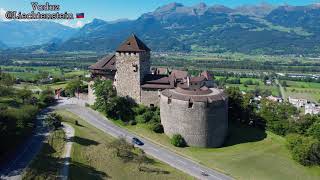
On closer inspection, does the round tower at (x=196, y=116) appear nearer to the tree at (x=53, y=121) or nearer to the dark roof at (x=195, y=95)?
the dark roof at (x=195, y=95)

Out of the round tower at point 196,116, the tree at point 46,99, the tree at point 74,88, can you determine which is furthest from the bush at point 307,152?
the tree at point 46,99

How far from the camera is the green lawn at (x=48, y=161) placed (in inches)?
1849

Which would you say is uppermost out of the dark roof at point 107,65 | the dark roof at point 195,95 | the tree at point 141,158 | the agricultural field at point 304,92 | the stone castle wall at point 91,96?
the dark roof at point 107,65

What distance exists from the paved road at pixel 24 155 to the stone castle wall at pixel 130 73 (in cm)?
1910

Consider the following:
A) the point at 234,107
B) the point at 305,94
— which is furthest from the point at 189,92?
the point at 305,94

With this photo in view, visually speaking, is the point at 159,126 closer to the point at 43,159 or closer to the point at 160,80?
the point at 160,80

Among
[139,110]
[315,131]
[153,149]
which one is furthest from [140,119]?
[315,131]

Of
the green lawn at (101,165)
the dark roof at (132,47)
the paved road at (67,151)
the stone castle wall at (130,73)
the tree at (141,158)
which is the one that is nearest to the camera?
the paved road at (67,151)

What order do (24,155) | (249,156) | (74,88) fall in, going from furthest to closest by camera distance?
(74,88) < (249,156) < (24,155)

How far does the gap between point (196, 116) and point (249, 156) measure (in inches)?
457

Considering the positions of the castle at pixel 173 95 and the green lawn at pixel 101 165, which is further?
the castle at pixel 173 95

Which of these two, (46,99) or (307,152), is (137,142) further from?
(46,99)

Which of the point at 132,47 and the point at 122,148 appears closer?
the point at 122,148

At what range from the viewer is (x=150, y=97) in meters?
76.1
